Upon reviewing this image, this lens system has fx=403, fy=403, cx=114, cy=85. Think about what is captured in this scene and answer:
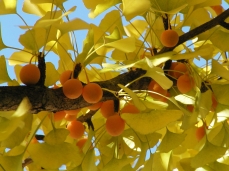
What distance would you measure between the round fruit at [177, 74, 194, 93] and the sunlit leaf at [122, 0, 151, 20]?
0.11 metres

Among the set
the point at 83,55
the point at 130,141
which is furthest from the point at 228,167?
the point at 83,55

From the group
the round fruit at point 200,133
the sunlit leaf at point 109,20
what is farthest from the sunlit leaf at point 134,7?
the round fruit at point 200,133

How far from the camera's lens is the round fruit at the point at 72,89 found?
0.41 meters

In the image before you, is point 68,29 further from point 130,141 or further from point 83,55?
point 130,141

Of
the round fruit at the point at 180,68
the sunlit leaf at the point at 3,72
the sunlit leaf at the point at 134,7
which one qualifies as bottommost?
the round fruit at the point at 180,68

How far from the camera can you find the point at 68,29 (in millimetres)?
376

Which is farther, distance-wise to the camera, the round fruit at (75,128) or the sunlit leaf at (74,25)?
the round fruit at (75,128)

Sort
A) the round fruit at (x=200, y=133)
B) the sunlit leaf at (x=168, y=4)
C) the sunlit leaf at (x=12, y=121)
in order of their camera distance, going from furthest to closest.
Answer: the round fruit at (x=200, y=133)
the sunlit leaf at (x=168, y=4)
the sunlit leaf at (x=12, y=121)

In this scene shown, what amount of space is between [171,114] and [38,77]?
148mm

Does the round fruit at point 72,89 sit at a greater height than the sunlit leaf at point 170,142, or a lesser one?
greater

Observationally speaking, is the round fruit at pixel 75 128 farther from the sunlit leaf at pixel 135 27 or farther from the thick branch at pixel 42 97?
the sunlit leaf at pixel 135 27

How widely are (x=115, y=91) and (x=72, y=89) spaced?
0.06 meters

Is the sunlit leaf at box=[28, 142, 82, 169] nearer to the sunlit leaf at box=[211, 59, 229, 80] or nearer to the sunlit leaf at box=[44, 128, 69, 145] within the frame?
the sunlit leaf at box=[44, 128, 69, 145]

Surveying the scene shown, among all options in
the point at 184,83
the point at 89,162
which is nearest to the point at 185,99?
the point at 184,83
